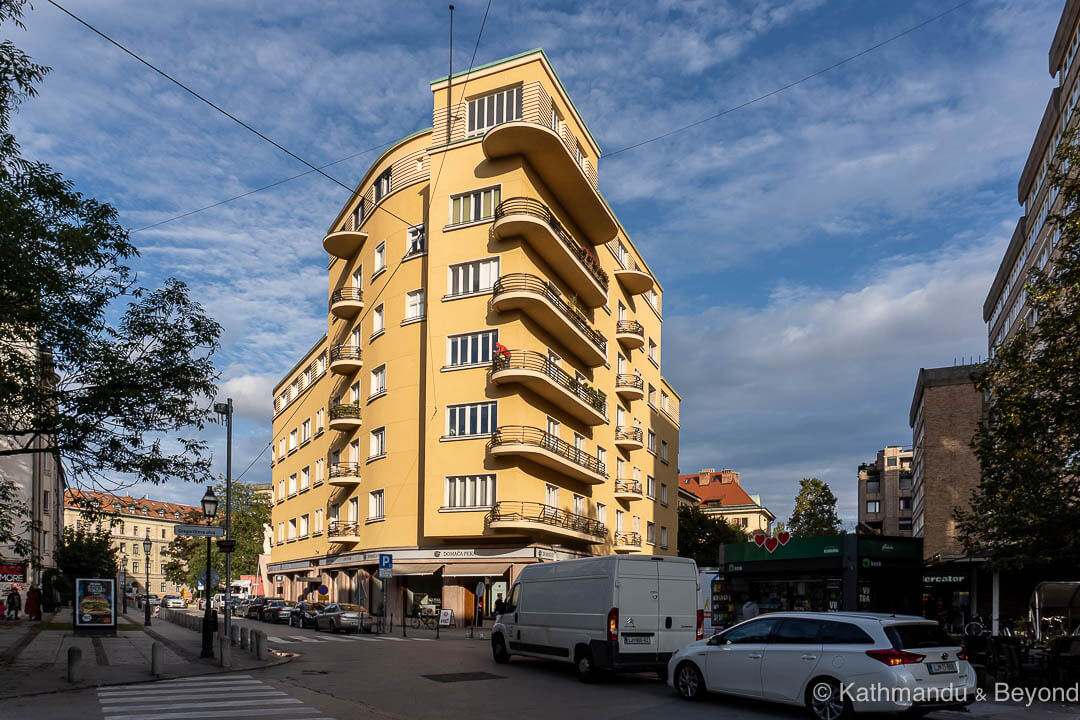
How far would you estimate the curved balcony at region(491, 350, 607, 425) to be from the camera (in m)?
38.8

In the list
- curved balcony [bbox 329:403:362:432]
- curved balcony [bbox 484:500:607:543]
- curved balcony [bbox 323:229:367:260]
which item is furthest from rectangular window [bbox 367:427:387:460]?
curved balcony [bbox 323:229:367:260]

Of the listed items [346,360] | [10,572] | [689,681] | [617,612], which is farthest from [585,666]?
[10,572]

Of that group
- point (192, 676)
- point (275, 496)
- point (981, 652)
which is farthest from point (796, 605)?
point (275, 496)

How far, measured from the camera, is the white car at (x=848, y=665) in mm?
11750

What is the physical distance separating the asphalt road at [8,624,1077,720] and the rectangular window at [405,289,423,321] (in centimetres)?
2460

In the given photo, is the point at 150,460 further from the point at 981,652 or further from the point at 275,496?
the point at 275,496

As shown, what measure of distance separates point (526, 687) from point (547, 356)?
1042 inches

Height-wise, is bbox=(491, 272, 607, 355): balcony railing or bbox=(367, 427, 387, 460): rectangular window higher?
bbox=(491, 272, 607, 355): balcony railing

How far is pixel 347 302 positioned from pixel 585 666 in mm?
34589

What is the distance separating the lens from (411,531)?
4191cm

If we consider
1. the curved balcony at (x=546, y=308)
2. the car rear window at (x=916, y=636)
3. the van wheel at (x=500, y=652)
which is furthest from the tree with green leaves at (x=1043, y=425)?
the curved balcony at (x=546, y=308)

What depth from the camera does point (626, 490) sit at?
177ft

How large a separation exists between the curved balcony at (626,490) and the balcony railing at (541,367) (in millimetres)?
9677

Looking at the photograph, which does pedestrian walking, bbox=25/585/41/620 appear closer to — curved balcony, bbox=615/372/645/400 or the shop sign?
the shop sign
